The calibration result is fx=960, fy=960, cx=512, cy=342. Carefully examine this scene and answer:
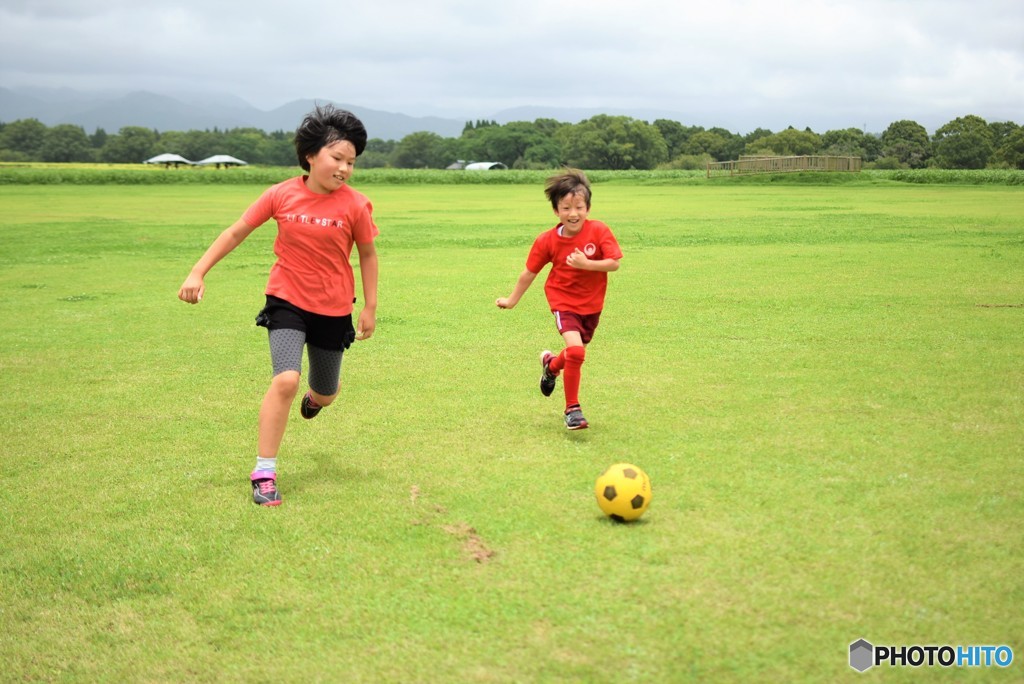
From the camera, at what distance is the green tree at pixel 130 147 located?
154125mm

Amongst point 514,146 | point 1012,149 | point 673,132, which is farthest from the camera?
point 514,146

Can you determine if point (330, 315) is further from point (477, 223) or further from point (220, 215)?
point (220, 215)

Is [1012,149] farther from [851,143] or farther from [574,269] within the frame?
[574,269]

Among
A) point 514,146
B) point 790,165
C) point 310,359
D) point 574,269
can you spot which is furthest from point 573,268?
point 514,146

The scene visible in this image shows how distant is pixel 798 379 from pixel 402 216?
Result: 24579mm

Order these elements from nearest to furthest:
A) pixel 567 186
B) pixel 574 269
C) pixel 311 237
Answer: pixel 311 237
pixel 567 186
pixel 574 269

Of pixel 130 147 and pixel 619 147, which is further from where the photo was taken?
pixel 130 147

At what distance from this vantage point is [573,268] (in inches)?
285

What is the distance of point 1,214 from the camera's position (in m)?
31.8

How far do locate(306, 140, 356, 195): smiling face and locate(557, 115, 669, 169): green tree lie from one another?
402 feet

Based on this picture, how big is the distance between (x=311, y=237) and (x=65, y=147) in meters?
159

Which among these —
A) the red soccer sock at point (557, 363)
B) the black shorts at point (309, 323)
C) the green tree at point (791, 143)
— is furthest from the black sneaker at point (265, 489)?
the green tree at point (791, 143)

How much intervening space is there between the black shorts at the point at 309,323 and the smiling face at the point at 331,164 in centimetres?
75

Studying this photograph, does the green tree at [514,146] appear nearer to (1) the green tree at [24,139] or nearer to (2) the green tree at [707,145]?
(2) the green tree at [707,145]
